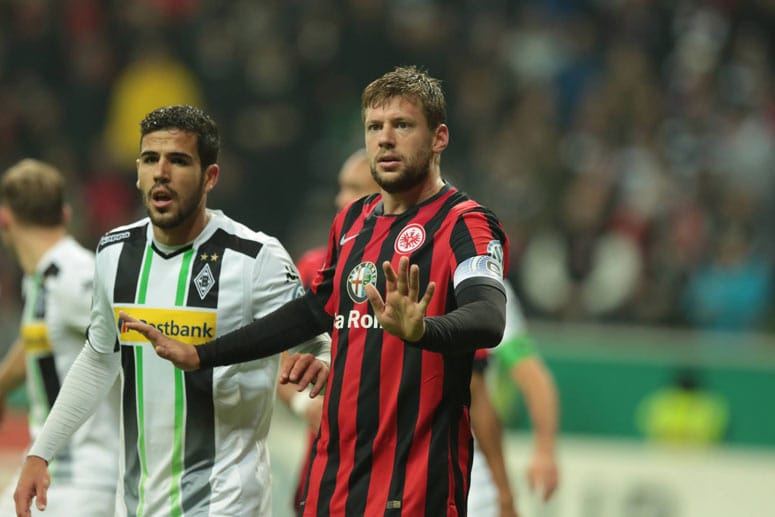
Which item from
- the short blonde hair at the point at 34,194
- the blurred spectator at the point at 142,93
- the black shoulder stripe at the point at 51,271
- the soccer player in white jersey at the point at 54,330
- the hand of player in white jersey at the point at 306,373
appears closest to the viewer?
the hand of player in white jersey at the point at 306,373

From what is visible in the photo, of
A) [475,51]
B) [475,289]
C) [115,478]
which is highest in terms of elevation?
[475,51]

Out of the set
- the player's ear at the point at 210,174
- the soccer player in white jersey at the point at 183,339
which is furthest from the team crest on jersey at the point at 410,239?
the player's ear at the point at 210,174

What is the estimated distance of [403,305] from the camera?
387 cm

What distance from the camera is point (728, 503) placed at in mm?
9812

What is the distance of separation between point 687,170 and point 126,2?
20.2 ft

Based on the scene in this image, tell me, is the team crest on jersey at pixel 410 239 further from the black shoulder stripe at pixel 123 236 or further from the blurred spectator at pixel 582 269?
the blurred spectator at pixel 582 269

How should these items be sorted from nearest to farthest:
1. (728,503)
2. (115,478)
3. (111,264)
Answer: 1. (111,264)
2. (115,478)
3. (728,503)

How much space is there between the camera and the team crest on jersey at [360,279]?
14.9 feet

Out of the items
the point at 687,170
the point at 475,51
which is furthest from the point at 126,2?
the point at 687,170

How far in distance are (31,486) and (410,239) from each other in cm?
165

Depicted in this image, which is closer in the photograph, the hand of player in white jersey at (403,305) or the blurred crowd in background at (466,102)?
the hand of player in white jersey at (403,305)

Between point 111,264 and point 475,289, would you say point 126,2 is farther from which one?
point 475,289

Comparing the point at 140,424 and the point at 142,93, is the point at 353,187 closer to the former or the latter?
the point at 140,424

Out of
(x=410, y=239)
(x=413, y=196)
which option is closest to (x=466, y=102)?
(x=413, y=196)
